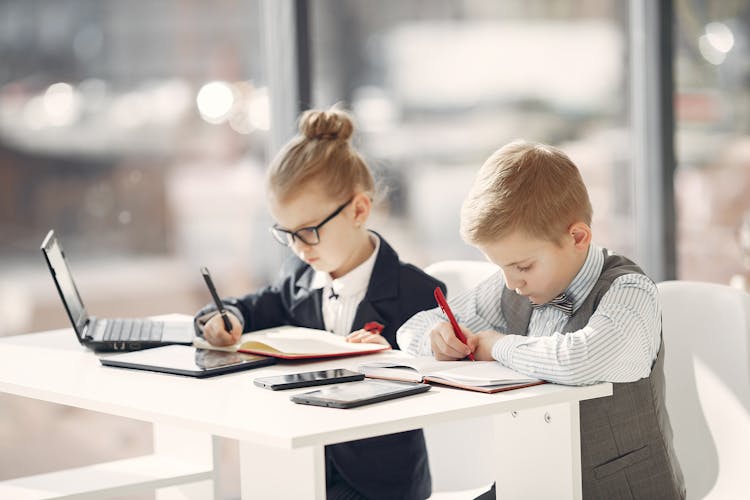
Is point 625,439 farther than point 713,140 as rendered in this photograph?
No

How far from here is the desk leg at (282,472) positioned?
4.90 feet

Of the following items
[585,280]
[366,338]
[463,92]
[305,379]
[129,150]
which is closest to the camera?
[305,379]

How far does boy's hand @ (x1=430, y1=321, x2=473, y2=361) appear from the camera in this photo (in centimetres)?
185

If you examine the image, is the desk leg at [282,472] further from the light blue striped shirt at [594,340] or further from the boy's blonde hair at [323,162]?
the boy's blonde hair at [323,162]

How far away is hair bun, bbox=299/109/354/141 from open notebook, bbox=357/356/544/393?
2.06ft

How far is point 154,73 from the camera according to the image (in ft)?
9.84

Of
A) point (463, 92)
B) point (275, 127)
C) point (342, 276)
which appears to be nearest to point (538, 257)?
point (342, 276)

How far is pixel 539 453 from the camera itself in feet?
5.47

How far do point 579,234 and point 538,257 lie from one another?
3.2 inches

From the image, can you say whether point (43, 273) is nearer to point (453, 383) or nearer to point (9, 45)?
point (9, 45)

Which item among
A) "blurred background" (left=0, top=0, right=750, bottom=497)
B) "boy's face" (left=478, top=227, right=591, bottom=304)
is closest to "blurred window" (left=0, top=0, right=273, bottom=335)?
"blurred background" (left=0, top=0, right=750, bottom=497)

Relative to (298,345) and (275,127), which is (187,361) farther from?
(275,127)

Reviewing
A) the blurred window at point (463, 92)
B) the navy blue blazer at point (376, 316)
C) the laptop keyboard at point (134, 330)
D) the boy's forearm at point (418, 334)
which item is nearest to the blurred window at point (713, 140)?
the blurred window at point (463, 92)

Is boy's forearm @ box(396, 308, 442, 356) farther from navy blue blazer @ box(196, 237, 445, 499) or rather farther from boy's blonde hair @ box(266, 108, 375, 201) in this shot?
boy's blonde hair @ box(266, 108, 375, 201)
